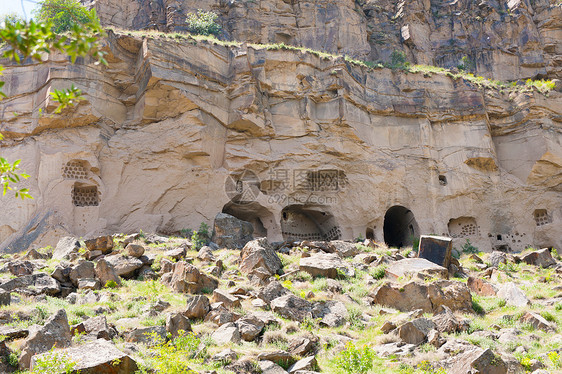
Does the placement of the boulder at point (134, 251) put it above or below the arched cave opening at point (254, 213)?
below

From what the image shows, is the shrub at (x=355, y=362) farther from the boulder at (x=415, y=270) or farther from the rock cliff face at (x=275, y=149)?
the rock cliff face at (x=275, y=149)

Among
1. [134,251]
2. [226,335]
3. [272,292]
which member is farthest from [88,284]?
[226,335]

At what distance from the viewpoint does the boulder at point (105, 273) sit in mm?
11477

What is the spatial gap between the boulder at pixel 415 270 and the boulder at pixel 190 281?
458cm

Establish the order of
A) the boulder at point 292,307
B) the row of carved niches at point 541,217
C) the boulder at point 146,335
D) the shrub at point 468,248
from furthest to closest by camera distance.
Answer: the row of carved niches at point 541,217 → the shrub at point 468,248 → the boulder at point 292,307 → the boulder at point 146,335

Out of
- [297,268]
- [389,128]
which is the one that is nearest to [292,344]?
[297,268]

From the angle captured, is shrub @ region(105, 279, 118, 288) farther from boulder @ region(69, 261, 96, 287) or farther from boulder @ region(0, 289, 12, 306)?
boulder @ region(0, 289, 12, 306)

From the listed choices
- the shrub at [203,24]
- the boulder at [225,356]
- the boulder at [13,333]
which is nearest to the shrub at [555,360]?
the boulder at [225,356]

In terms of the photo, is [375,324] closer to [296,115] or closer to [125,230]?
[125,230]

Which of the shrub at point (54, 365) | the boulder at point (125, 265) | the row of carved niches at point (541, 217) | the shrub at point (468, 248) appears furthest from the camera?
the row of carved niches at point (541, 217)

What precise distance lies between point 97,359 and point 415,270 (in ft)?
28.6

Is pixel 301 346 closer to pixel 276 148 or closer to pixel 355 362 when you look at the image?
pixel 355 362

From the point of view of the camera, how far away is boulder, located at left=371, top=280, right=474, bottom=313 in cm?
1070

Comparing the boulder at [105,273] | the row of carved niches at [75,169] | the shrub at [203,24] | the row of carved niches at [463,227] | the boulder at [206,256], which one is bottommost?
the boulder at [105,273]
